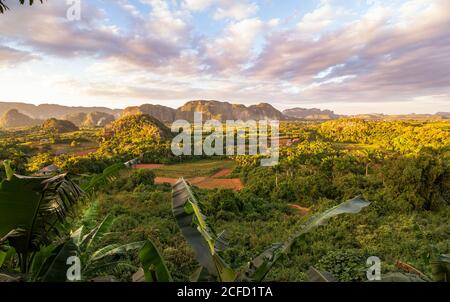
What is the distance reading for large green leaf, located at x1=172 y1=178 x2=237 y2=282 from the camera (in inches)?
96.5

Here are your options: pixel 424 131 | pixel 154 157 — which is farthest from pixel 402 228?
pixel 424 131

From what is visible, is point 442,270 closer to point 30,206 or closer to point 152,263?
point 152,263

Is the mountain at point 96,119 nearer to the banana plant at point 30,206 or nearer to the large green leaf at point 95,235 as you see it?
the large green leaf at point 95,235

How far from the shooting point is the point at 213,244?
2.36m

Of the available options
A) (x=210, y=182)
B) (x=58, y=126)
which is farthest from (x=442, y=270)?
(x=58, y=126)

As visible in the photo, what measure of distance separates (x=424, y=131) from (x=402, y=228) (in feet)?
154

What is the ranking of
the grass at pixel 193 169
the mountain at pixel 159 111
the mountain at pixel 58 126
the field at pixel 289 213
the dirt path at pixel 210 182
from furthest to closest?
the mountain at pixel 159 111
the mountain at pixel 58 126
the grass at pixel 193 169
the dirt path at pixel 210 182
the field at pixel 289 213

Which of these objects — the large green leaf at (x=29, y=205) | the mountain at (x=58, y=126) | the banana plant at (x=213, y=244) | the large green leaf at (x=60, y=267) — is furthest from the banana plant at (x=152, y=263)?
the mountain at (x=58, y=126)

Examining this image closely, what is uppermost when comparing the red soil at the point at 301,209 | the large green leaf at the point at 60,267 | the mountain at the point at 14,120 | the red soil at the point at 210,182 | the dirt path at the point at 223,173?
the mountain at the point at 14,120

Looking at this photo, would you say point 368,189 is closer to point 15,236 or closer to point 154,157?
point 15,236

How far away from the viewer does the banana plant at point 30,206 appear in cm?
267

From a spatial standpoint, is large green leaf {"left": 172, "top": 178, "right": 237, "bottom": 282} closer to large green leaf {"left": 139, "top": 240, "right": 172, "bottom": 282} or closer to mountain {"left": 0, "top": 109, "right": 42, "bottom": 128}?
large green leaf {"left": 139, "top": 240, "right": 172, "bottom": 282}

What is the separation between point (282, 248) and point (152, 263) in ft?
3.72
